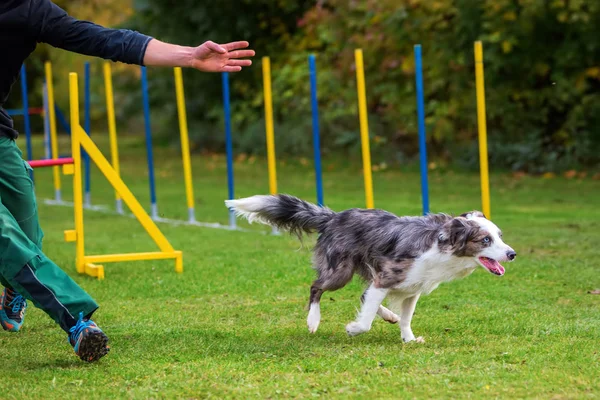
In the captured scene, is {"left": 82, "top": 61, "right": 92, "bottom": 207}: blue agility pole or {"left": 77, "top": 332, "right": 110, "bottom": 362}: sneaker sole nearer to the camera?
{"left": 77, "top": 332, "right": 110, "bottom": 362}: sneaker sole

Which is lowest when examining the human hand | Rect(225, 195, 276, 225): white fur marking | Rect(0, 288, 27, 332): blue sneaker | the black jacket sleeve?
Rect(0, 288, 27, 332): blue sneaker

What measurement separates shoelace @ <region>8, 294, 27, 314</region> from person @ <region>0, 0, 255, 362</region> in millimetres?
1081

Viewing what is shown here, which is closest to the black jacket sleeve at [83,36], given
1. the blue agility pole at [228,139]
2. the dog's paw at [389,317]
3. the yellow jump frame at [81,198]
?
the dog's paw at [389,317]

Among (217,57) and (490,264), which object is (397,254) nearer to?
(490,264)

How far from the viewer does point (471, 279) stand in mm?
8461

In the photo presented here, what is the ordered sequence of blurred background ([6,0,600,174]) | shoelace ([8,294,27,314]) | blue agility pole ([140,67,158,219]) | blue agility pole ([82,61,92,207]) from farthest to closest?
blurred background ([6,0,600,174]), blue agility pole ([82,61,92,207]), blue agility pole ([140,67,158,219]), shoelace ([8,294,27,314])

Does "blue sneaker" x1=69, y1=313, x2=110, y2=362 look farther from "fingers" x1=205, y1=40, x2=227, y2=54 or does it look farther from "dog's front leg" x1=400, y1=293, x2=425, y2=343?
"dog's front leg" x1=400, y1=293, x2=425, y2=343

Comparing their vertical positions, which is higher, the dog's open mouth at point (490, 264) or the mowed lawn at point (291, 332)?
the dog's open mouth at point (490, 264)

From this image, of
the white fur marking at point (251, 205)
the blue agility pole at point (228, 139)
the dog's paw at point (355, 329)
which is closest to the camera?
the dog's paw at point (355, 329)

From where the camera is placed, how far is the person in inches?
199

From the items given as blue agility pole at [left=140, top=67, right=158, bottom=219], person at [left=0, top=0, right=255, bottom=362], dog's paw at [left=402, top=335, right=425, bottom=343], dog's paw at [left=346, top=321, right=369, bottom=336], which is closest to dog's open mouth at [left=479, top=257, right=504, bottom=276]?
dog's paw at [left=402, top=335, right=425, bottom=343]

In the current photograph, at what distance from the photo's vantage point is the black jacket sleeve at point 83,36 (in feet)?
16.6

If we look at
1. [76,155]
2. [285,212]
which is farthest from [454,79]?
[285,212]

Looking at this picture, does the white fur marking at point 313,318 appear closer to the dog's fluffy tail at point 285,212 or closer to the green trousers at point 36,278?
the dog's fluffy tail at point 285,212
